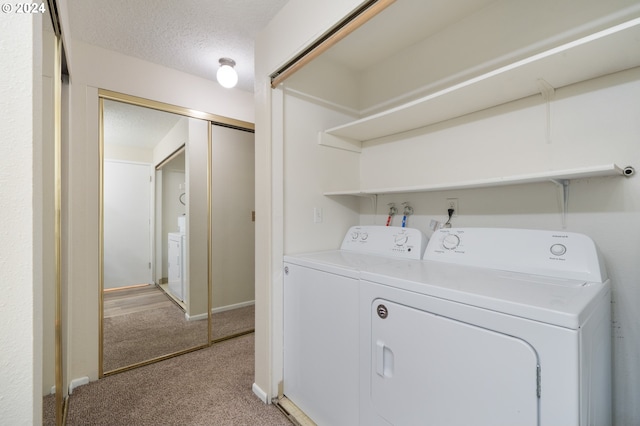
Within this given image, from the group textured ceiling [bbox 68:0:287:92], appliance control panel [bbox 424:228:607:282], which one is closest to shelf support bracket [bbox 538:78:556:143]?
appliance control panel [bbox 424:228:607:282]

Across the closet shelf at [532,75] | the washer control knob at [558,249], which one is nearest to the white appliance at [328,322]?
the washer control knob at [558,249]

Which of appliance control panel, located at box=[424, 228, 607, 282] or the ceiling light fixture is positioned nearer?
appliance control panel, located at box=[424, 228, 607, 282]

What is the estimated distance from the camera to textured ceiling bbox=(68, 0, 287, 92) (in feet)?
5.31

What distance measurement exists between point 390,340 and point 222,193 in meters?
2.07

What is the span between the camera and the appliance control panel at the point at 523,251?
1.05m

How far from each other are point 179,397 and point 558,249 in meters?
2.23

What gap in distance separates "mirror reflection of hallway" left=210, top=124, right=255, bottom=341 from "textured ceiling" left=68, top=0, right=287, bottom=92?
0.66m

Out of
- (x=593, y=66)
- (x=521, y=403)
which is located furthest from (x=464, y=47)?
(x=521, y=403)

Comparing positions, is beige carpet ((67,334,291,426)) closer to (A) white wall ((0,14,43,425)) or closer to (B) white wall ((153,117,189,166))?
(A) white wall ((0,14,43,425))

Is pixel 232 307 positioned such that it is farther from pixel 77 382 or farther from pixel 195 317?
pixel 77 382

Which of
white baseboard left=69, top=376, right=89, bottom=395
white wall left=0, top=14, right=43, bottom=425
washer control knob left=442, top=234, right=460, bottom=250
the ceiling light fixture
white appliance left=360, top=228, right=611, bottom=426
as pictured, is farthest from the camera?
the ceiling light fixture

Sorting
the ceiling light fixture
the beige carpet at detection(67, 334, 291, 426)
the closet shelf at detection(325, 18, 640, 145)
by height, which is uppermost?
the ceiling light fixture

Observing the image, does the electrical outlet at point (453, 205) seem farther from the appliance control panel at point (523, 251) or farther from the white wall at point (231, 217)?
the white wall at point (231, 217)

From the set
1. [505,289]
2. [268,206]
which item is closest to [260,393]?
[268,206]
